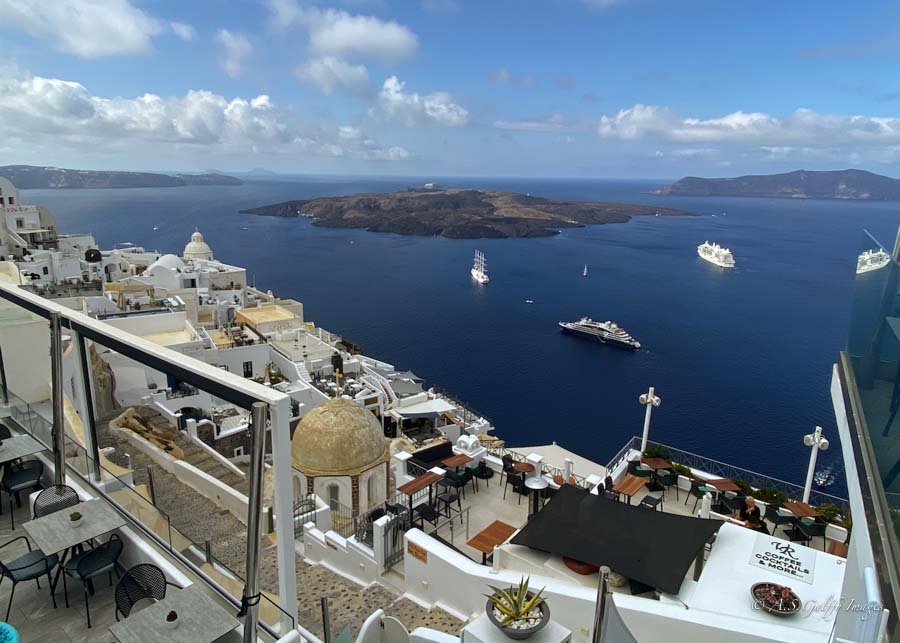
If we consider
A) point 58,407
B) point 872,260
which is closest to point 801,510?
point 872,260

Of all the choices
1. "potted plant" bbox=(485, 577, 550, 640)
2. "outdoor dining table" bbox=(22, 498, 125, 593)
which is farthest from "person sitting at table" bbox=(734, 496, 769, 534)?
"outdoor dining table" bbox=(22, 498, 125, 593)

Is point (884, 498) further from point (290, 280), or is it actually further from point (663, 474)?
point (290, 280)

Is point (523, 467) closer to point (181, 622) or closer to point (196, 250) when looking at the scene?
point (181, 622)

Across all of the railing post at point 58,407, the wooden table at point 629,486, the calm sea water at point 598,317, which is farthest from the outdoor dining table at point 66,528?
the calm sea water at point 598,317

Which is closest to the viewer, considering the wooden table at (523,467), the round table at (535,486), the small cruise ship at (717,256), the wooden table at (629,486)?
the round table at (535,486)

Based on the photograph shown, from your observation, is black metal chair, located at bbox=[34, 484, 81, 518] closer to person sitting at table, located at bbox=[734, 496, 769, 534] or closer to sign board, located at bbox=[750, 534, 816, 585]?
sign board, located at bbox=[750, 534, 816, 585]

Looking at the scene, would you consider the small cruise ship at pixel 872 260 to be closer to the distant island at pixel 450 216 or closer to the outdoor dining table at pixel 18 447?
the outdoor dining table at pixel 18 447
